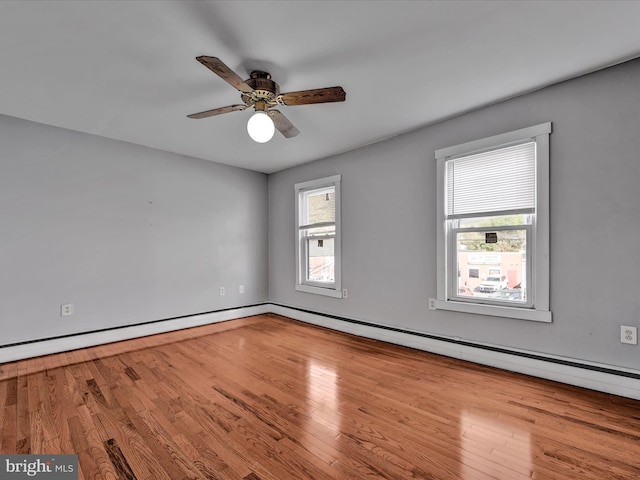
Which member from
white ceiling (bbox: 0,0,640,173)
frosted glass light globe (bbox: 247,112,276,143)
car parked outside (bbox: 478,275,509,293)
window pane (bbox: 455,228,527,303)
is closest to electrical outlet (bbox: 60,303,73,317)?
white ceiling (bbox: 0,0,640,173)

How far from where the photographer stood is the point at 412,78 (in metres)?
2.43

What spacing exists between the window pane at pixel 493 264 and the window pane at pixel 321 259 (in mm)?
1855

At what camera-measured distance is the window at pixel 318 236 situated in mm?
4344

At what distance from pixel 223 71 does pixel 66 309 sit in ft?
10.7

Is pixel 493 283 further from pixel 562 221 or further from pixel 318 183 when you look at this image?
pixel 318 183

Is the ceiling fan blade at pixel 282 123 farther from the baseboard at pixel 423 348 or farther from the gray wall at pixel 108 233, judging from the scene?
the baseboard at pixel 423 348

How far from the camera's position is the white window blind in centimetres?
271

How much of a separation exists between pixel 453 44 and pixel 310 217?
318 centimetres

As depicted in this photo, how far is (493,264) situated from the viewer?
9.63 ft

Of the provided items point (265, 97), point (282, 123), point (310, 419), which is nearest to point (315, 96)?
point (265, 97)

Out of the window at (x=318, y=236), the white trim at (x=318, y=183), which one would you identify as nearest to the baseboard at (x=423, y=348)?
the window at (x=318, y=236)

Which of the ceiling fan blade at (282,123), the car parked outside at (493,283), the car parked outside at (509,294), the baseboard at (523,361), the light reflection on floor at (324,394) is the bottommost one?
the light reflection on floor at (324,394)

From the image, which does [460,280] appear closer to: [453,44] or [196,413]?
[453,44]

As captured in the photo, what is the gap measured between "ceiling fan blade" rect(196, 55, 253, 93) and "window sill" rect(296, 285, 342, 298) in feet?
9.47
